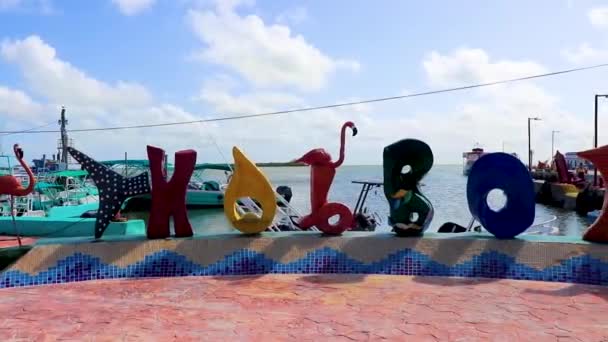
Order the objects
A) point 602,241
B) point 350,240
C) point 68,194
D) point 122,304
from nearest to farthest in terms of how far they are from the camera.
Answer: point 122,304 → point 602,241 → point 350,240 → point 68,194

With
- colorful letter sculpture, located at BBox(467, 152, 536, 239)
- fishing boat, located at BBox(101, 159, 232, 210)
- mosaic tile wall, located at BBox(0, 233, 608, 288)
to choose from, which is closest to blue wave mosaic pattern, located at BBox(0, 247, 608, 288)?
mosaic tile wall, located at BBox(0, 233, 608, 288)

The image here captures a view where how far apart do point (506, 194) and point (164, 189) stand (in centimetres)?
614

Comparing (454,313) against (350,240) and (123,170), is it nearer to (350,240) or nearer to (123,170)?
(350,240)

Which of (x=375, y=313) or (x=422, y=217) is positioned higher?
(x=422, y=217)

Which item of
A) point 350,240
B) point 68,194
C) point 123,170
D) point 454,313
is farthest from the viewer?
point 123,170

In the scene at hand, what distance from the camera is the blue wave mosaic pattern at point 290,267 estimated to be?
26.7 ft

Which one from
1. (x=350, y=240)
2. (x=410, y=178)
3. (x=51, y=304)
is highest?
(x=410, y=178)

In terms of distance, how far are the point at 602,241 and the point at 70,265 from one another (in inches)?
352

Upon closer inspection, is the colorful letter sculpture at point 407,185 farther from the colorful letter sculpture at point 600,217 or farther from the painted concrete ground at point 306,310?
the colorful letter sculpture at point 600,217

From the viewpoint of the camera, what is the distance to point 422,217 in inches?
360

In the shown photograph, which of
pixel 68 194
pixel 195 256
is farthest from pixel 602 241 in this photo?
pixel 68 194

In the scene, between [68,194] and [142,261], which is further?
[68,194]

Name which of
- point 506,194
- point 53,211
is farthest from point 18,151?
point 53,211

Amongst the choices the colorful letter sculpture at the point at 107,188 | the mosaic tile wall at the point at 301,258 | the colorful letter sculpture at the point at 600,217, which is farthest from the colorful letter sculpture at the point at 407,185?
the colorful letter sculpture at the point at 107,188
